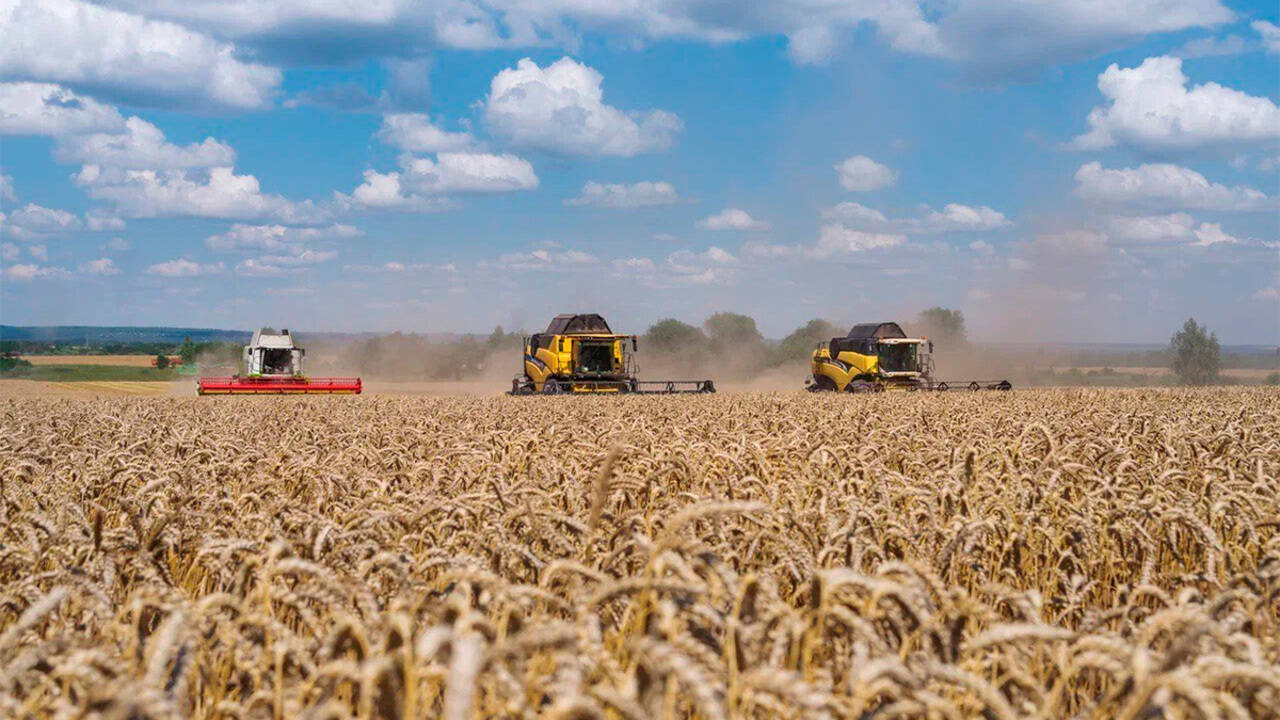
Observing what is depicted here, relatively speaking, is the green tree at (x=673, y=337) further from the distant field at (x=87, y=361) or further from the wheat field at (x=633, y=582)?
the wheat field at (x=633, y=582)

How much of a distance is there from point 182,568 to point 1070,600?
14.2 feet

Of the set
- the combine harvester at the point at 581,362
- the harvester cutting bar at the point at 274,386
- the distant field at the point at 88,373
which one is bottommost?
the distant field at the point at 88,373

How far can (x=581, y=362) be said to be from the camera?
34500mm

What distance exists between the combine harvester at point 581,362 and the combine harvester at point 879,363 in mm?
5808

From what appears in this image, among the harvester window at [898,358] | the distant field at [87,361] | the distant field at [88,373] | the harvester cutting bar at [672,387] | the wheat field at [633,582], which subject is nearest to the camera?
the wheat field at [633,582]

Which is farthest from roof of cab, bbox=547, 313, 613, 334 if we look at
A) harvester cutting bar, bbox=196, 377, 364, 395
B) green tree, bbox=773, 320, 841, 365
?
green tree, bbox=773, 320, 841, 365

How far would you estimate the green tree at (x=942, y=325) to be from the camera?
81.8 m

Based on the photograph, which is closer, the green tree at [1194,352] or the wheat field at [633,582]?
the wheat field at [633,582]

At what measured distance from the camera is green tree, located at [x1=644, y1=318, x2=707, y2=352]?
8522 centimetres

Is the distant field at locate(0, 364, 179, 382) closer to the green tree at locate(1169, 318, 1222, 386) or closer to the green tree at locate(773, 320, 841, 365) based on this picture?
the green tree at locate(773, 320, 841, 365)

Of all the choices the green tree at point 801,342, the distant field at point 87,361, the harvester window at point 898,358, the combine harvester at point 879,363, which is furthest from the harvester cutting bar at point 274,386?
the distant field at point 87,361

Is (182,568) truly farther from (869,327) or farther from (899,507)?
(869,327)

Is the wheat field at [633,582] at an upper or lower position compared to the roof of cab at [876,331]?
lower

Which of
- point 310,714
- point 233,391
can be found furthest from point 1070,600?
point 233,391
